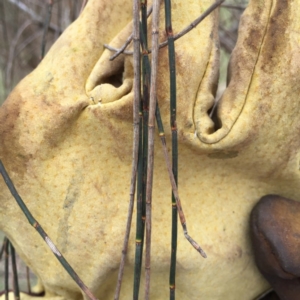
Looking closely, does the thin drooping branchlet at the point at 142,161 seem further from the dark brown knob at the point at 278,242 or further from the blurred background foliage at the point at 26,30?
the blurred background foliage at the point at 26,30

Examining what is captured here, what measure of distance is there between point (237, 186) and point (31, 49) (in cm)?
157

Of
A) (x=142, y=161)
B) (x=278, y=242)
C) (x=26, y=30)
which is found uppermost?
(x=26, y=30)

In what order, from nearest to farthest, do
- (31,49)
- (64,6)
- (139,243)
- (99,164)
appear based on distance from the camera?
(139,243), (99,164), (64,6), (31,49)

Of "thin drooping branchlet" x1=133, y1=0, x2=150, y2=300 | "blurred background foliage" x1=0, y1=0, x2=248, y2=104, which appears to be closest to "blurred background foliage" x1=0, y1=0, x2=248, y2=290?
"blurred background foliage" x1=0, y1=0, x2=248, y2=104

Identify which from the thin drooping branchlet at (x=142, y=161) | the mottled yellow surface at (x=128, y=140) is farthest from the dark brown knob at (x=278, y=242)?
the thin drooping branchlet at (x=142, y=161)

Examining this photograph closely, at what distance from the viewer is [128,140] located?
30.1 inches

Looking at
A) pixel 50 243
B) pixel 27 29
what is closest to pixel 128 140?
pixel 50 243

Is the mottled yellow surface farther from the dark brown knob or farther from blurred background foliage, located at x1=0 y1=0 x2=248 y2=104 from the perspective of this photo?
blurred background foliage, located at x1=0 y1=0 x2=248 y2=104

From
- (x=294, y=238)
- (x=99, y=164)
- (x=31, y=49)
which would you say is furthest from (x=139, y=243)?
(x=31, y=49)

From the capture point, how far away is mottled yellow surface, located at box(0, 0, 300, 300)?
29.1 inches

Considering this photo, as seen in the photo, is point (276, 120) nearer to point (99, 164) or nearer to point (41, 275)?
point (99, 164)

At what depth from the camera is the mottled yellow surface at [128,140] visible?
740 mm

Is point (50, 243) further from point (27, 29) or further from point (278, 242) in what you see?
point (27, 29)

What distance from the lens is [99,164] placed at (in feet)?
2.53
